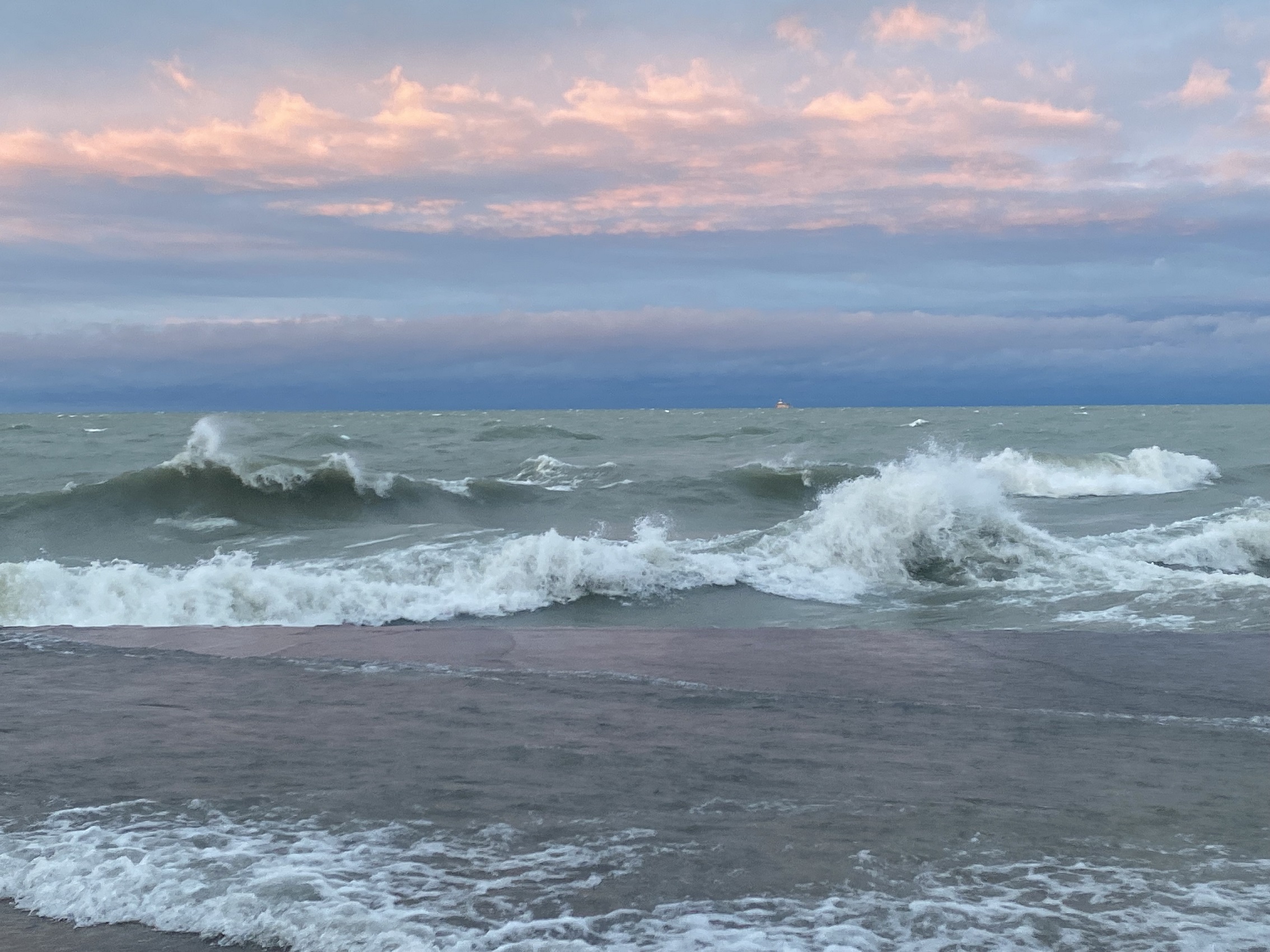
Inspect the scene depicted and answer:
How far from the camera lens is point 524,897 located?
98.4 inches

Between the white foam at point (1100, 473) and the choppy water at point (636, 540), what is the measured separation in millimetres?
90

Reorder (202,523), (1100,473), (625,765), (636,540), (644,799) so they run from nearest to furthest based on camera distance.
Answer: (644,799)
(625,765)
(636,540)
(202,523)
(1100,473)

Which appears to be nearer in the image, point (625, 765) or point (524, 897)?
point (524, 897)

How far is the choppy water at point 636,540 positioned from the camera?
9.75 meters

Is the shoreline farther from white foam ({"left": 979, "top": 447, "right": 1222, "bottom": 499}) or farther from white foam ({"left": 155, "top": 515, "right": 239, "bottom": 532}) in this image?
white foam ({"left": 979, "top": 447, "right": 1222, "bottom": 499})

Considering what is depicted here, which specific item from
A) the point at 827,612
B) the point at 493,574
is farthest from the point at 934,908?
the point at 493,574

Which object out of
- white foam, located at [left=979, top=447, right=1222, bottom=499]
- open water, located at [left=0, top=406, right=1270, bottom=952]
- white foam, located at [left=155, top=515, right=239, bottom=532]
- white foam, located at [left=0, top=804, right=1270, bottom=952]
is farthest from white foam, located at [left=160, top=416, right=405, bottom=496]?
white foam, located at [left=0, top=804, right=1270, bottom=952]

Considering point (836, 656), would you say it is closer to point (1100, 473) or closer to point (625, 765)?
point (625, 765)

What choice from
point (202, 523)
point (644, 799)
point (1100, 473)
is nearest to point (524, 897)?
point (644, 799)

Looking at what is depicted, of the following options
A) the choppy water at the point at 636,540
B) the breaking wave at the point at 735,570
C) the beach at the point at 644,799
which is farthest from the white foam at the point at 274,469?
the beach at the point at 644,799

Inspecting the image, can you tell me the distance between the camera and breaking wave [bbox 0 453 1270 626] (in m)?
9.74

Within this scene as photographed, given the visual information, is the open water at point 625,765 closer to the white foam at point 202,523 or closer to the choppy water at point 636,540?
the choppy water at point 636,540

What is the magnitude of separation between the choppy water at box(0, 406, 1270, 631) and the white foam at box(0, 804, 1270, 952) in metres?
5.76

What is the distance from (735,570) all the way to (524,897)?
9085 mm
